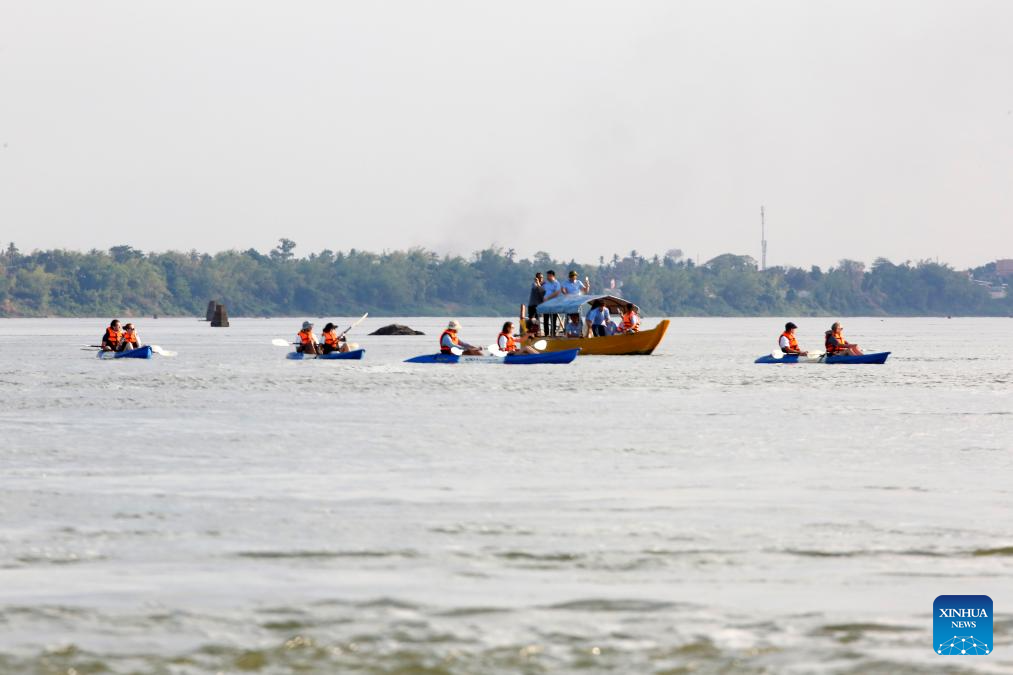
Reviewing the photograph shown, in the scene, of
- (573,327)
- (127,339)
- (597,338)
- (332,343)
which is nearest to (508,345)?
(573,327)

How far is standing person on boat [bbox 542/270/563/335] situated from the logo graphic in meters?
48.6

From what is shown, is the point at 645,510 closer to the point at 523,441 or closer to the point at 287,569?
the point at 287,569

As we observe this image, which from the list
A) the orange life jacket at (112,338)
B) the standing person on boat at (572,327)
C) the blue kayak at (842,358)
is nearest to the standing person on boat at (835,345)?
the blue kayak at (842,358)

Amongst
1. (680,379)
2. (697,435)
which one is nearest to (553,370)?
(680,379)

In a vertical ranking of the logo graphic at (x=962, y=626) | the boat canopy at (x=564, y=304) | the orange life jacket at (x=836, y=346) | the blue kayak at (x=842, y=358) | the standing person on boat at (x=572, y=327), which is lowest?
the logo graphic at (x=962, y=626)

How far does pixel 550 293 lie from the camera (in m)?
61.2

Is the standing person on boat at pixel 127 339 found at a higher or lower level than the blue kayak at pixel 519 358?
higher

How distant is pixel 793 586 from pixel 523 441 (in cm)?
1509

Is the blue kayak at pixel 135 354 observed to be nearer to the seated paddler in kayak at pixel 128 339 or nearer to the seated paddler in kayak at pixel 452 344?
the seated paddler in kayak at pixel 128 339

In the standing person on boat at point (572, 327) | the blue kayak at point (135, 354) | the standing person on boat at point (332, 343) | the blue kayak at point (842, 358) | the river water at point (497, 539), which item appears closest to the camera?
the river water at point (497, 539)

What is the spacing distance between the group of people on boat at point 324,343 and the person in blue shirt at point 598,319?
382 inches

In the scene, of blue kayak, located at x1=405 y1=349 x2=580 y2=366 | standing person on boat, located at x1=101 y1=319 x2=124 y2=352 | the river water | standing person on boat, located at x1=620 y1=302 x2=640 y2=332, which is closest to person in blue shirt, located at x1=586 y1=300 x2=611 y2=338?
standing person on boat, located at x1=620 y1=302 x2=640 y2=332

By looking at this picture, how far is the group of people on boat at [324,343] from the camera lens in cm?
6059

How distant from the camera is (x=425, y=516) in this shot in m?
17.8
